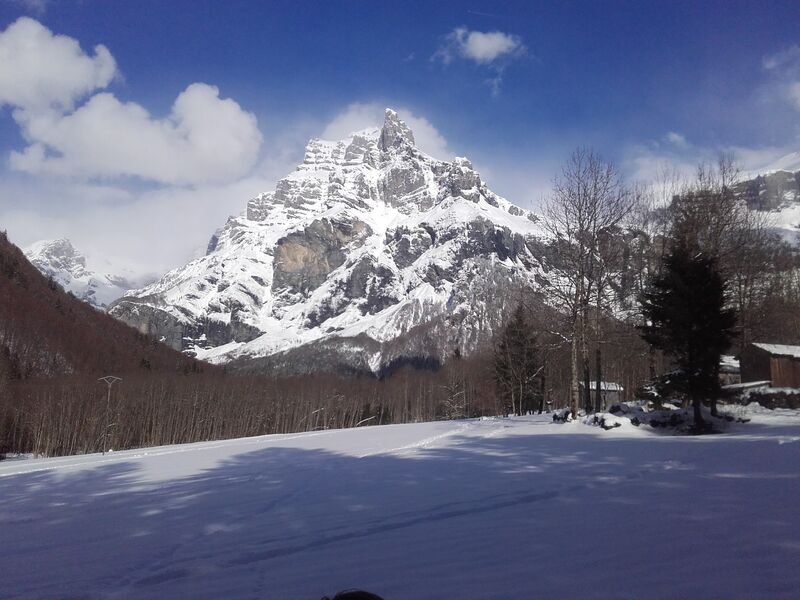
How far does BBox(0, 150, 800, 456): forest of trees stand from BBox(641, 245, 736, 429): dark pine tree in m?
0.06

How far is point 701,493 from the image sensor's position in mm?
7477

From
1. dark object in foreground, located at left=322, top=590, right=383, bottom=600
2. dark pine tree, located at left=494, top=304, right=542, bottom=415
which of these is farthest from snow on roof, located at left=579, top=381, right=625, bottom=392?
dark object in foreground, located at left=322, top=590, right=383, bottom=600

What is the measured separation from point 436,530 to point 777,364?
3593cm

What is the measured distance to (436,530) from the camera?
670 cm

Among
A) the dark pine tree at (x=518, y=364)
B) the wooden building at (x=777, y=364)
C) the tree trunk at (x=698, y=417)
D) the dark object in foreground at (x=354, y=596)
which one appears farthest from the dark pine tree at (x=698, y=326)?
the dark pine tree at (x=518, y=364)

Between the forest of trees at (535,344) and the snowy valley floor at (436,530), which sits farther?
the forest of trees at (535,344)

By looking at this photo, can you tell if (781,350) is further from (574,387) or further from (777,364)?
(574,387)

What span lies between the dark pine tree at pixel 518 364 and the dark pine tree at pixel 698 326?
25.5 m

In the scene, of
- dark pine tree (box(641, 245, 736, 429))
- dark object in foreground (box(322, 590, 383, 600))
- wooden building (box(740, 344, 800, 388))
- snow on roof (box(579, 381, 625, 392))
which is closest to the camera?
dark object in foreground (box(322, 590, 383, 600))

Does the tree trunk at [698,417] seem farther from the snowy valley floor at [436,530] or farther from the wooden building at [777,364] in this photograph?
the wooden building at [777,364]

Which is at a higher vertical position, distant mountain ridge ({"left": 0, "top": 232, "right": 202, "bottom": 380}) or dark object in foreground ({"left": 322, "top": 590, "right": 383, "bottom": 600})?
distant mountain ridge ({"left": 0, "top": 232, "right": 202, "bottom": 380})

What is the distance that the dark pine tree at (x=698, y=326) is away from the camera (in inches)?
744

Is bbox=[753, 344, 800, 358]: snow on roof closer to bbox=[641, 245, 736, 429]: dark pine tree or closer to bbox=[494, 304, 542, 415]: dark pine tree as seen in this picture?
bbox=[494, 304, 542, 415]: dark pine tree

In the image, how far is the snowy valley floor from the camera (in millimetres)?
4742
